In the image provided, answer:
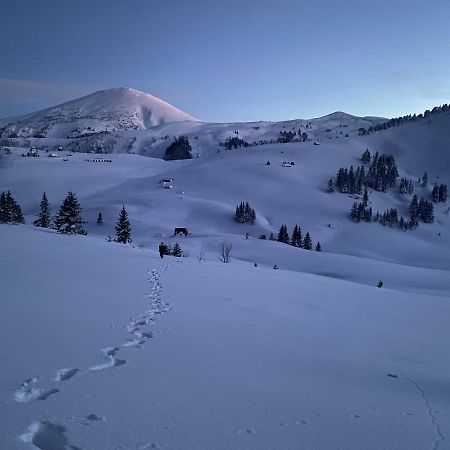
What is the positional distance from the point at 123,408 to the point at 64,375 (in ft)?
4.10

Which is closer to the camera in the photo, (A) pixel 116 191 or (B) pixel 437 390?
(B) pixel 437 390

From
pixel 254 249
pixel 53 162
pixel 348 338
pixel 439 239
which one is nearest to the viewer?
pixel 348 338

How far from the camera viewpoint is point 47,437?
3.66 meters

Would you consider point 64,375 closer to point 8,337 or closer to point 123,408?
point 123,408

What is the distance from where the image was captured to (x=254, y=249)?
68.2m

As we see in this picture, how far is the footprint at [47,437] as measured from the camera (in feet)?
11.6

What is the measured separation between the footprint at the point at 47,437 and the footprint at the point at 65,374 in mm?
1115

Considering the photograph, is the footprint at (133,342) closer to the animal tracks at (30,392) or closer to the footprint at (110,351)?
the footprint at (110,351)

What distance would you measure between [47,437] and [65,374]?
1.46 m

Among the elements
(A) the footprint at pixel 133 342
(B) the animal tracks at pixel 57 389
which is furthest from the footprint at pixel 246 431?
(A) the footprint at pixel 133 342

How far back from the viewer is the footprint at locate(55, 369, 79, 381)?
4.92m

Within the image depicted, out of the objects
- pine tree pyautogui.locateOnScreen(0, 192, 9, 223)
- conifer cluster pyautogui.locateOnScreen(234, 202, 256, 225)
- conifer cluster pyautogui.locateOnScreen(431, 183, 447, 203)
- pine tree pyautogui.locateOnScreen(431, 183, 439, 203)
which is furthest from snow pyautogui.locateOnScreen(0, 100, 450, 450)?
conifer cluster pyautogui.locateOnScreen(431, 183, 447, 203)

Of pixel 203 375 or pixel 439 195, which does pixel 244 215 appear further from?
pixel 203 375

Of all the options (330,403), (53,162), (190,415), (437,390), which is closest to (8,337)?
(190,415)
